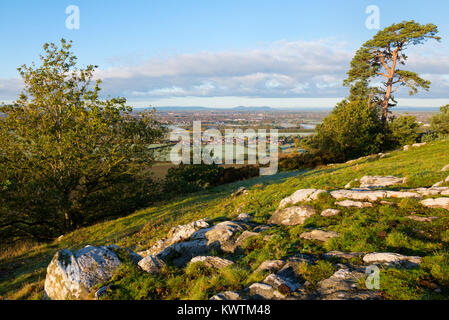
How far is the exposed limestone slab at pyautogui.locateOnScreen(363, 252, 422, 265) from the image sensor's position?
5.54 m

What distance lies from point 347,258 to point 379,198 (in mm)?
5152

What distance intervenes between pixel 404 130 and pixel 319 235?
137ft

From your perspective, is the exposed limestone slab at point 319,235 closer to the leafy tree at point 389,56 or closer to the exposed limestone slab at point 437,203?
the exposed limestone slab at point 437,203

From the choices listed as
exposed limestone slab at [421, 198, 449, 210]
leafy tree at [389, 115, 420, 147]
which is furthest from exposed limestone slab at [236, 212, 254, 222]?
leafy tree at [389, 115, 420, 147]

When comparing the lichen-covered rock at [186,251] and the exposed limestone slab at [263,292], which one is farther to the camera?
the lichen-covered rock at [186,251]

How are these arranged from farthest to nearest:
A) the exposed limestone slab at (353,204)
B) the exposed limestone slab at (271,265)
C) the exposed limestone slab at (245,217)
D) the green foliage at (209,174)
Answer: the green foliage at (209,174)
the exposed limestone slab at (245,217)
the exposed limestone slab at (353,204)
the exposed limestone slab at (271,265)

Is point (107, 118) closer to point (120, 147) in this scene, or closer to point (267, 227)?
point (120, 147)

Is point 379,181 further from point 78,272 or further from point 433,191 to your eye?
point 78,272

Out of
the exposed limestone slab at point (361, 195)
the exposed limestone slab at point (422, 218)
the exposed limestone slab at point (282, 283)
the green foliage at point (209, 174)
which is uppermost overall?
the exposed limestone slab at point (361, 195)

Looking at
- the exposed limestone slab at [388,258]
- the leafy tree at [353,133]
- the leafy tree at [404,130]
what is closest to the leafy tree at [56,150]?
the exposed limestone slab at [388,258]

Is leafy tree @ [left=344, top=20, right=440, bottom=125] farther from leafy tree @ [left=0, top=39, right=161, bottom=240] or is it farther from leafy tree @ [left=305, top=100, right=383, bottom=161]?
leafy tree @ [left=0, top=39, right=161, bottom=240]

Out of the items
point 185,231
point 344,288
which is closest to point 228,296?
point 344,288

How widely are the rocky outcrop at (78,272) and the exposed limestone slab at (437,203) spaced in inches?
428

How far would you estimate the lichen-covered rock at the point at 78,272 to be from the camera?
5.80 meters
